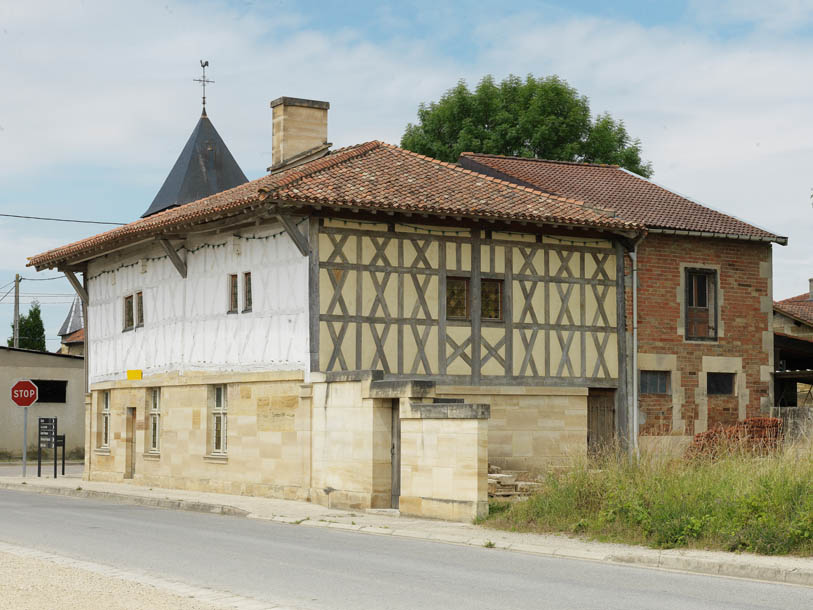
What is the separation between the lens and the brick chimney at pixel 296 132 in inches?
1166

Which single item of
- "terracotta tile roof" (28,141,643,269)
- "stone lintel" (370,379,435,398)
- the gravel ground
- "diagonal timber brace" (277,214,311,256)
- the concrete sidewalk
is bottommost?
the concrete sidewalk

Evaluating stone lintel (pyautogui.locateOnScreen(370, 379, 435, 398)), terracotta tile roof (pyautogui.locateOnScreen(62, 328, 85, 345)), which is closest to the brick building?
stone lintel (pyautogui.locateOnScreen(370, 379, 435, 398))

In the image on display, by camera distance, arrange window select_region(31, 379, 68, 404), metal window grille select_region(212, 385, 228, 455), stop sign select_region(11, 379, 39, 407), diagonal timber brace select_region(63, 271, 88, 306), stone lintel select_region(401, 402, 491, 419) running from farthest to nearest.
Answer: window select_region(31, 379, 68, 404)
diagonal timber brace select_region(63, 271, 88, 306)
stop sign select_region(11, 379, 39, 407)
metal window grille select_region(212, 385, 228, 455)
stone lintel select_region(401, 402, 491, 419)

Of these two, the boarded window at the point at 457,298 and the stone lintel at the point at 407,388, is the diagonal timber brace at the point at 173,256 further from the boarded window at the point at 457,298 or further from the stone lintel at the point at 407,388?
the stone lintel at the point at 407,388

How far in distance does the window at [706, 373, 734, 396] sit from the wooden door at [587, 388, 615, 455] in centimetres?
281

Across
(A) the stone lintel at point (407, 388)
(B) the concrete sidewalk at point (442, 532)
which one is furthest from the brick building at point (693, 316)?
(B) the concrete sidewalk at point (442, 532)

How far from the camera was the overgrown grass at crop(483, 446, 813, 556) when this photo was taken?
42.4ft

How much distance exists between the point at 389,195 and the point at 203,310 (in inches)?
227

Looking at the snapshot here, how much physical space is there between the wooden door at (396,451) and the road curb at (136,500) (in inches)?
96.9

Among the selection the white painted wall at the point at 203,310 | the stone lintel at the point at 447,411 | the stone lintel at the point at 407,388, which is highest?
the white painted wall at the point at 203,310

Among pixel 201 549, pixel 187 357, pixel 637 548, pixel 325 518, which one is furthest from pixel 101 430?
pixel 637 548

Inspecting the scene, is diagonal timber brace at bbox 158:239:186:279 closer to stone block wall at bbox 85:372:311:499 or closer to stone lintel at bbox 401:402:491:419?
stone block wall at bbox 85:372:311:499

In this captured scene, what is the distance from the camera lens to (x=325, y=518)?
18656 millimetres

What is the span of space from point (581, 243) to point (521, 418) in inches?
162
